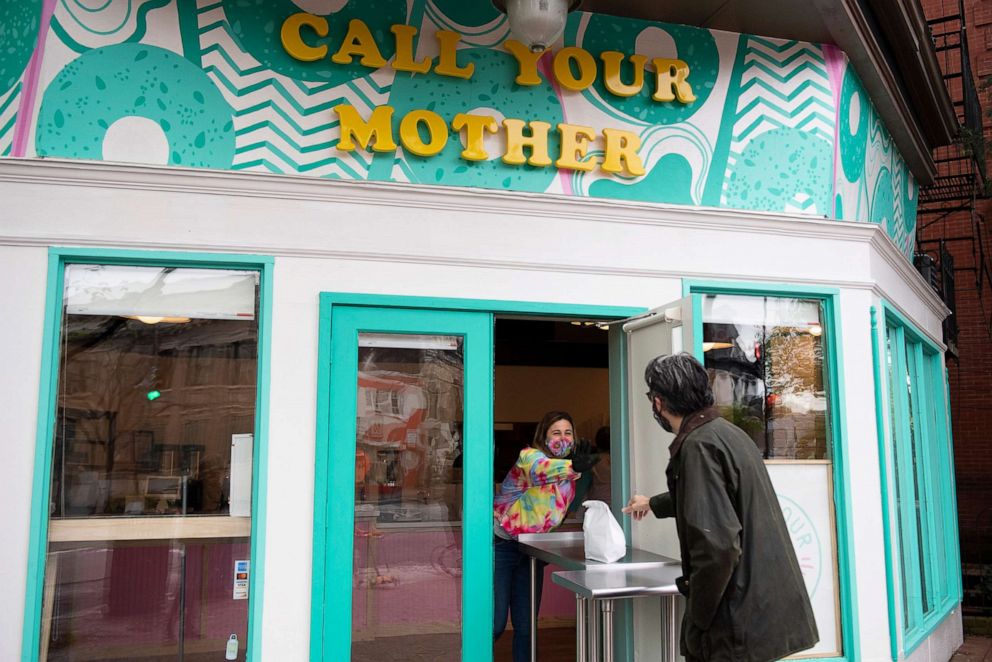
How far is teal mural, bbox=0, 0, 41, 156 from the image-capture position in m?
4.24

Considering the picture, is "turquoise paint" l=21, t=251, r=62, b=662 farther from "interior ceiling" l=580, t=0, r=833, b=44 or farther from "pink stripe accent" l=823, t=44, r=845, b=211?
"pink stripe accent" l=823, t=44, r=845, b=211

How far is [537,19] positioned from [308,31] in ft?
4.17

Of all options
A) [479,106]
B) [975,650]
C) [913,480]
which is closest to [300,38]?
[479,106]

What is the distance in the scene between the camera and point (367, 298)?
4527mm

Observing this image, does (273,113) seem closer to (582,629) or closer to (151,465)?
(151,465)

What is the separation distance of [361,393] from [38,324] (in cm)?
156

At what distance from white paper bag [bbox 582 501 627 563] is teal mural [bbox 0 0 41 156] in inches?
133

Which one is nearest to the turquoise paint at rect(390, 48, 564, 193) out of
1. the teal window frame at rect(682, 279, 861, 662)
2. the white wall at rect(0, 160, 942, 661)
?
the white wall at rect(0, 160, 942, 661)

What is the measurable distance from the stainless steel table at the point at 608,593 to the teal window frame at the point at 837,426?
1393 millimetres

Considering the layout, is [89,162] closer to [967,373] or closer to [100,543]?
[100,543]

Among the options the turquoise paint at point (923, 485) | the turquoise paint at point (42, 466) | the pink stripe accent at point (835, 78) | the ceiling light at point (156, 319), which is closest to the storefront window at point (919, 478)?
the turquoise paint at point (923, 485)

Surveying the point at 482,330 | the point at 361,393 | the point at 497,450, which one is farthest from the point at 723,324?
the point at 497,450

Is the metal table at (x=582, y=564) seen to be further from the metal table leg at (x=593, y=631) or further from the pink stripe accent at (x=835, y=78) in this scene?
the pink stripe accent at (x=835, y=78)

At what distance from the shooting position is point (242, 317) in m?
4.45
